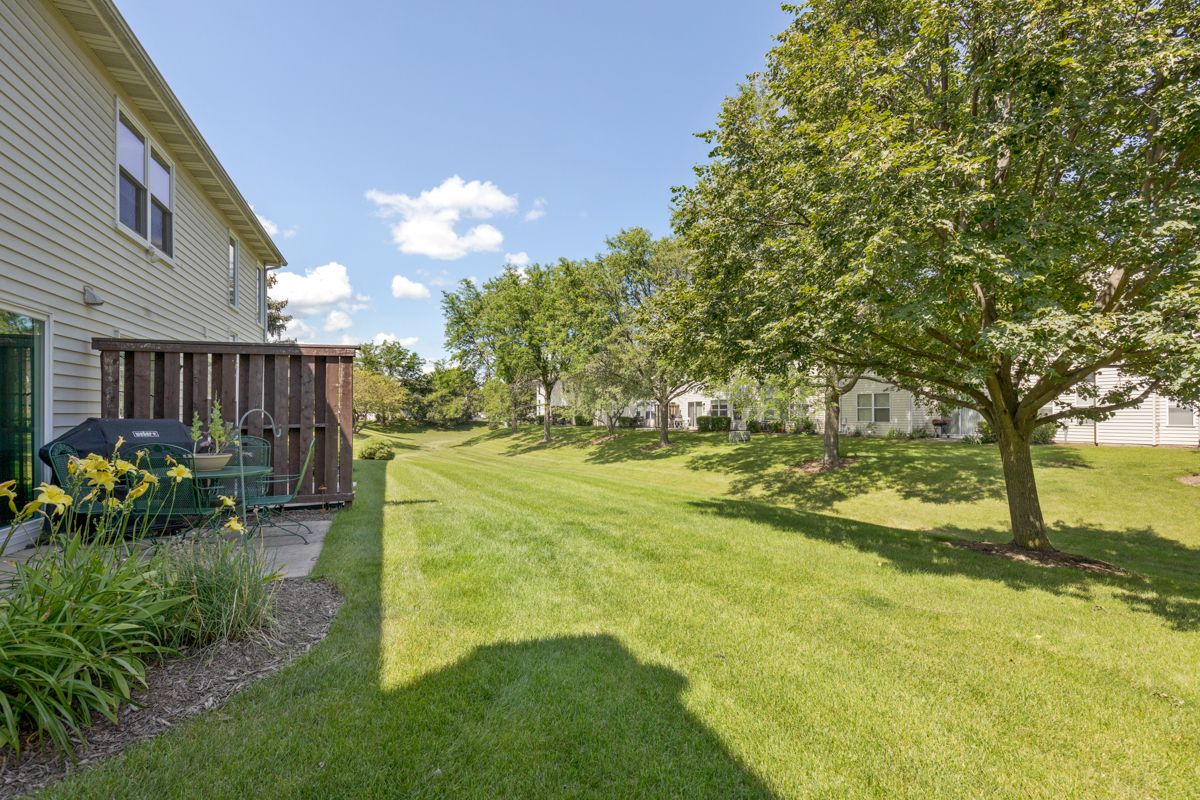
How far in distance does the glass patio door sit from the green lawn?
10.0 ft

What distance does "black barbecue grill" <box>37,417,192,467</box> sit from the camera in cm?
482

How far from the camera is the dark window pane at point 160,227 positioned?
7657mm

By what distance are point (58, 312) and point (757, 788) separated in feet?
25.9

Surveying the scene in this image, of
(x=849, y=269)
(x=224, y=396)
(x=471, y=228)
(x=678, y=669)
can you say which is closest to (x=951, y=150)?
(x=849, y=269)

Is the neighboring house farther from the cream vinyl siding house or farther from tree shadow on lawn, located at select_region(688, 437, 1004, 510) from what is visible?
the cream vinyl siding house

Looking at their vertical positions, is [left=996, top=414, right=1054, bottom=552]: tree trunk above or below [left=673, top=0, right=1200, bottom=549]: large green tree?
below

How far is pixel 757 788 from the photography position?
204cm

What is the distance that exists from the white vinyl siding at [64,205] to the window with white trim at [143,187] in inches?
7.9

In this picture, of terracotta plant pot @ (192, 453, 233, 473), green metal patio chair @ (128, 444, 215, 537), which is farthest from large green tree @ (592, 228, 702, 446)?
green metal patio chair @ (128, 444, 215, 537)

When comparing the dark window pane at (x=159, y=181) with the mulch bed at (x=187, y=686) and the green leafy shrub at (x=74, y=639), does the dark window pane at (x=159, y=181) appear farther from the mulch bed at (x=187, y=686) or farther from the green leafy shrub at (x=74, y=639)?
the mulch bed at (x=187, y=686)

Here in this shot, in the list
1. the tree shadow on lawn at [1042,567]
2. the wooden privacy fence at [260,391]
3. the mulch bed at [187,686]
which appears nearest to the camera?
the mulch bed at [187,686]

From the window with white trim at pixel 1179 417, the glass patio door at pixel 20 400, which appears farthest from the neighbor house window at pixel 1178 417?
the glass patio door at pixel 20 400

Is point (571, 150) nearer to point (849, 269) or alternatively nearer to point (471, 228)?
point (849, 269)

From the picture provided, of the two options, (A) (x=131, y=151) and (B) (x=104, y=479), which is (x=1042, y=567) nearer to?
(B) (x=104, y=479)
